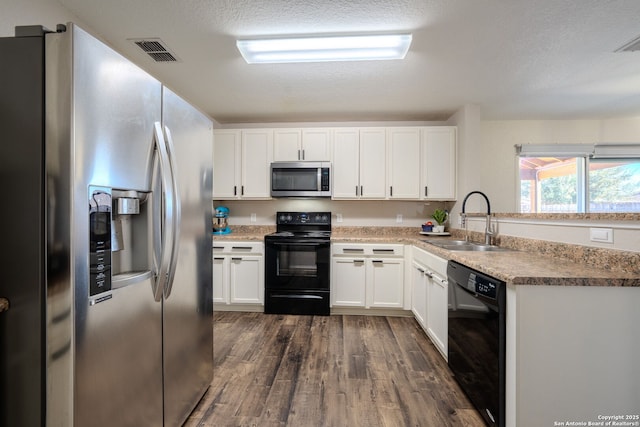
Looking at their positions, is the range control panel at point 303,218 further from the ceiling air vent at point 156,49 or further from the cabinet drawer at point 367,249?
the ceiling air vent at point 156,49

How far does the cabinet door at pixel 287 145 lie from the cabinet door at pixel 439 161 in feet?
5.12

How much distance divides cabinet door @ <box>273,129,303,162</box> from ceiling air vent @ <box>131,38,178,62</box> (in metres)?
1.41

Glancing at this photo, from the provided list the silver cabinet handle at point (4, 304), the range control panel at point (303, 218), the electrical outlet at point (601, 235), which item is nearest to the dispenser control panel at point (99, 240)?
the silver cabinet handle at point (4, 304)

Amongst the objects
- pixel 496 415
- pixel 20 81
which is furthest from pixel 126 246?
pixel 496 415

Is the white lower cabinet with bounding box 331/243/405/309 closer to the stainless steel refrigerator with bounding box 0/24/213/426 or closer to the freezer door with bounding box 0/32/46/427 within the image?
the stainless steel refrigerator with bounding box 0/24/213/426

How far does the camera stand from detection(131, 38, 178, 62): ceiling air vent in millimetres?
2053

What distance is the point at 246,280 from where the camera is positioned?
3205 mm

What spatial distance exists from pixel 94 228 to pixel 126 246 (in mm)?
247

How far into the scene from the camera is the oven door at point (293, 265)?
3.12m

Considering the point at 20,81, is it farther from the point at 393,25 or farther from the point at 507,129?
the point at 507,129

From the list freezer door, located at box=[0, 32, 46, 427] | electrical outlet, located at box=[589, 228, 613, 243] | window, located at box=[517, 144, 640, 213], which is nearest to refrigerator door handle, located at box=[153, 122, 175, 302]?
freezer door, located at box=[0, 32, 46, 427]

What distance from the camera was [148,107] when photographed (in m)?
1.18

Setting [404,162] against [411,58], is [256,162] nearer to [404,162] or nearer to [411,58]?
[404,162]

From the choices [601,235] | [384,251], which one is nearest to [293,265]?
[384,251]
